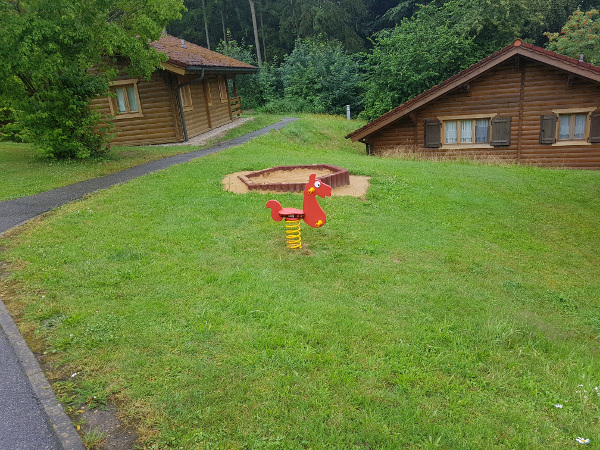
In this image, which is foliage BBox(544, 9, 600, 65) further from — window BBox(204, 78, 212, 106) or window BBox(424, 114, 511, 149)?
window BBox(204, 78, 212, 106)

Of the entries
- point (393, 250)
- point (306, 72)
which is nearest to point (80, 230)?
point (393, 250)

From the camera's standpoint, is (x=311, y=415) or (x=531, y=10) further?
(x=531, y=10)

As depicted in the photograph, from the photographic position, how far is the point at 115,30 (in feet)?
41.2

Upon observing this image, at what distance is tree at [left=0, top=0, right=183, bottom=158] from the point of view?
36.4ft

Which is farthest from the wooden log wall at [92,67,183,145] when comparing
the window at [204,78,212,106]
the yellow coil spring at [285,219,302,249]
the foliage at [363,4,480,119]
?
the foliage at [363,4,480,119]

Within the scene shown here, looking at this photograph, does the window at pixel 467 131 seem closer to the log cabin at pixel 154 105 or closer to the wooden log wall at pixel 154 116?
the log cabin at pixel 154 105

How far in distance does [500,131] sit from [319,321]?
51.6ft

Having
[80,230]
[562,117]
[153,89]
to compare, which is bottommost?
[80,230]

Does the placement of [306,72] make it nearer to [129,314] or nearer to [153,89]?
[153,89]

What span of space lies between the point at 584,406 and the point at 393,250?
3.73 metres

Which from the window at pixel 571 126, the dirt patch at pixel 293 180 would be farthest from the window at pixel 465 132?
the dirt patch at pixel 293 180

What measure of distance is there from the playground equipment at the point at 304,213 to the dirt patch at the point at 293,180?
339cm

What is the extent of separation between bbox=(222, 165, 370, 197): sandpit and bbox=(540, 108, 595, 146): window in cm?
958

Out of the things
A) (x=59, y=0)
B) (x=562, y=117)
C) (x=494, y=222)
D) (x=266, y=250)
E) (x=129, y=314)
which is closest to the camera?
(x=129, y=314)
